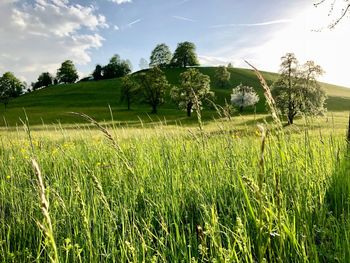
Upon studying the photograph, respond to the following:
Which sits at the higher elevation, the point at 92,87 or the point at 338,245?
the point at 92,87

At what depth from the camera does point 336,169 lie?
11.4ft

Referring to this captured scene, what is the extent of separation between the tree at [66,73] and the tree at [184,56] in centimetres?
4378

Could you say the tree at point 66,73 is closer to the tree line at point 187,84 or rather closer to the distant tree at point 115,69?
the tree line at point 187,84

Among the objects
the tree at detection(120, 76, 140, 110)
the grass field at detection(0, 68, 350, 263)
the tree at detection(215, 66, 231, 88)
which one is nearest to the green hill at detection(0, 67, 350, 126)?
the tree at detection(215, 66, 231, 88)

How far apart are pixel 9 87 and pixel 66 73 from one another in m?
34.3

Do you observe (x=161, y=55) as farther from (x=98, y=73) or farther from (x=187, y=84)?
(x=187, y=84)

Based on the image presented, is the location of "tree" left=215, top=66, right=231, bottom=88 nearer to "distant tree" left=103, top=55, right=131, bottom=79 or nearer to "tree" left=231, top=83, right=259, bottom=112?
"tree" left=231, top=83, right=259, bottom=112

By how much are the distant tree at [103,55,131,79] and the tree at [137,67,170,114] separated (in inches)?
2841

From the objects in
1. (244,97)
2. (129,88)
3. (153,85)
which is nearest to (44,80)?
(129,88)

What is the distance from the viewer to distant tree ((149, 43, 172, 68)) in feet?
424

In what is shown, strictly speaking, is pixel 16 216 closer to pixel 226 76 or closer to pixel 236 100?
pixel 236 100

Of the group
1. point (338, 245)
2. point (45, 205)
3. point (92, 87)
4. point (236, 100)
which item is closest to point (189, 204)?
point (338, 245)

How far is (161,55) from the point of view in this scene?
426ft

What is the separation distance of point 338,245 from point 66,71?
143178 mm
